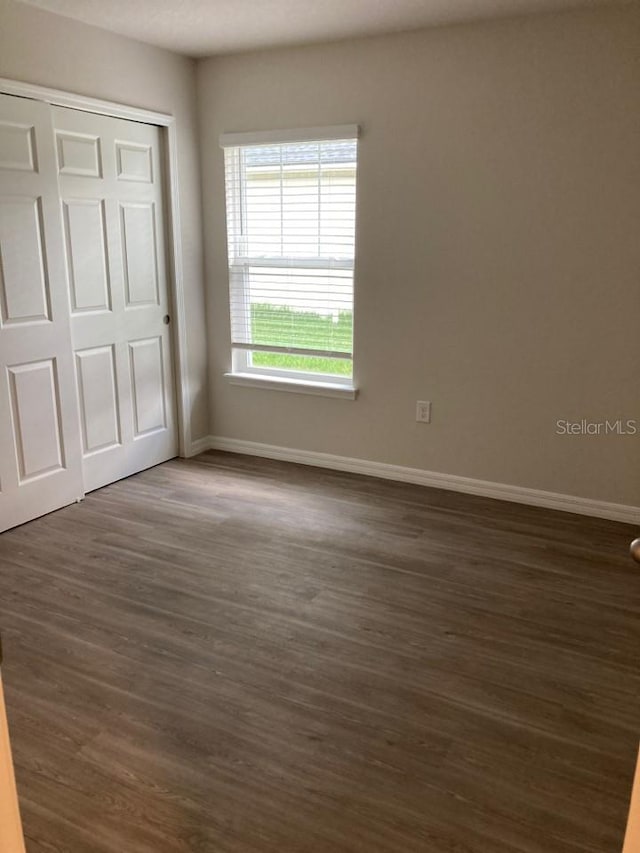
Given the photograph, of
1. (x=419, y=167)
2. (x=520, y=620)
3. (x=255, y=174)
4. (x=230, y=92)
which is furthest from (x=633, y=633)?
(x=230, y=92)

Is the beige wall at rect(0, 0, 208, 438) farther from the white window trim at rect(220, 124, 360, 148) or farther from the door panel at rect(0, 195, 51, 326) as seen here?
the door panel at rect(0, 195, 51, 326)

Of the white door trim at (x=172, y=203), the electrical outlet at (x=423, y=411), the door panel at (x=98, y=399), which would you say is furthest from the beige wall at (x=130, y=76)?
the electrical outlet at (x=423, y=411)

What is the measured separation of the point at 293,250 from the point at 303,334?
1.68ft

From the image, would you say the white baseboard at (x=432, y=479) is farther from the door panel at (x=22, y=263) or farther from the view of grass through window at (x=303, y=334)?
the door panel at (x=22, y=263)

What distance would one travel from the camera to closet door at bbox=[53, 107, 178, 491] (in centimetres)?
369

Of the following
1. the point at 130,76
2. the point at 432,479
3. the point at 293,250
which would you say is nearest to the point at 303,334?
the point at 293,250

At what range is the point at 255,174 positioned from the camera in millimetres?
4312

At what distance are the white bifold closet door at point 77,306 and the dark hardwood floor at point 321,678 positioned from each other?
375mm

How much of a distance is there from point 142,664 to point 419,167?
284 centimetres

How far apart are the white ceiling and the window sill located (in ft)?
6.30

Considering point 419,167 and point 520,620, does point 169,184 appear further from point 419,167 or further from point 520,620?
point 520,620

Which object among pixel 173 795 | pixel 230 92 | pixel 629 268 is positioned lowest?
pixel 173 795

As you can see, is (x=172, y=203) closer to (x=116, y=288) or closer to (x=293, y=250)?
(x=116, y=288)

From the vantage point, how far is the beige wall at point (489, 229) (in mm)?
3363
